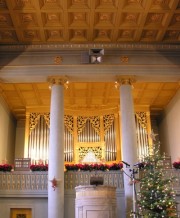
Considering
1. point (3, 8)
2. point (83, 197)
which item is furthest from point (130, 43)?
point (83, 197)

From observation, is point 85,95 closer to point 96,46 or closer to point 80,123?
point 80,123

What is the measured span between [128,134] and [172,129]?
460cm

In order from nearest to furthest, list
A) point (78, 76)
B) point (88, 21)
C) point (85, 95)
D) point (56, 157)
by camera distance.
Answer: point (56, 157)
point (88, 21)
point (78, 76)
point (85, 95)

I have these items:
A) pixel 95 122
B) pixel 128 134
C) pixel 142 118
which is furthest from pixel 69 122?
pixel 128 134

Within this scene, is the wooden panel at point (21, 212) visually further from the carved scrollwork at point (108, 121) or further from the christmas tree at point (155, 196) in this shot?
the carved scrollwork at point (108, 121)

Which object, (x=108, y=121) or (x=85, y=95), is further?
(x=108, y=121)

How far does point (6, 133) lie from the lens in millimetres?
15969

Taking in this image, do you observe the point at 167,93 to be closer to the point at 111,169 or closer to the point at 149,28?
the point at 149,28

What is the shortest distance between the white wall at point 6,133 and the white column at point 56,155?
3.76m

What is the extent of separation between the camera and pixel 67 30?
12.2 metres

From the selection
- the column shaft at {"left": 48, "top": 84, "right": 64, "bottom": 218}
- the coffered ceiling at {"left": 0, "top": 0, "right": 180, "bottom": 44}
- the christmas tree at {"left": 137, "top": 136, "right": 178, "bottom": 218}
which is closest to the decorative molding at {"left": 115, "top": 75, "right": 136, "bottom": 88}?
the coffered ceiling at {"left": 0, "top": 0, "right": 180, "bottom": 44}

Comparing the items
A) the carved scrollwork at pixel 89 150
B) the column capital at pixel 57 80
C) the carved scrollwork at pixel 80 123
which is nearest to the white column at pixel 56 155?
the column capital at pixel 57 80

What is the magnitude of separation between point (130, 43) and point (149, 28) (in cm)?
104

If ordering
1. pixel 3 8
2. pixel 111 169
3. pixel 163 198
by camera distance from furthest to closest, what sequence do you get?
pixel 111 169
pixel 3 8
pixel 163 198
